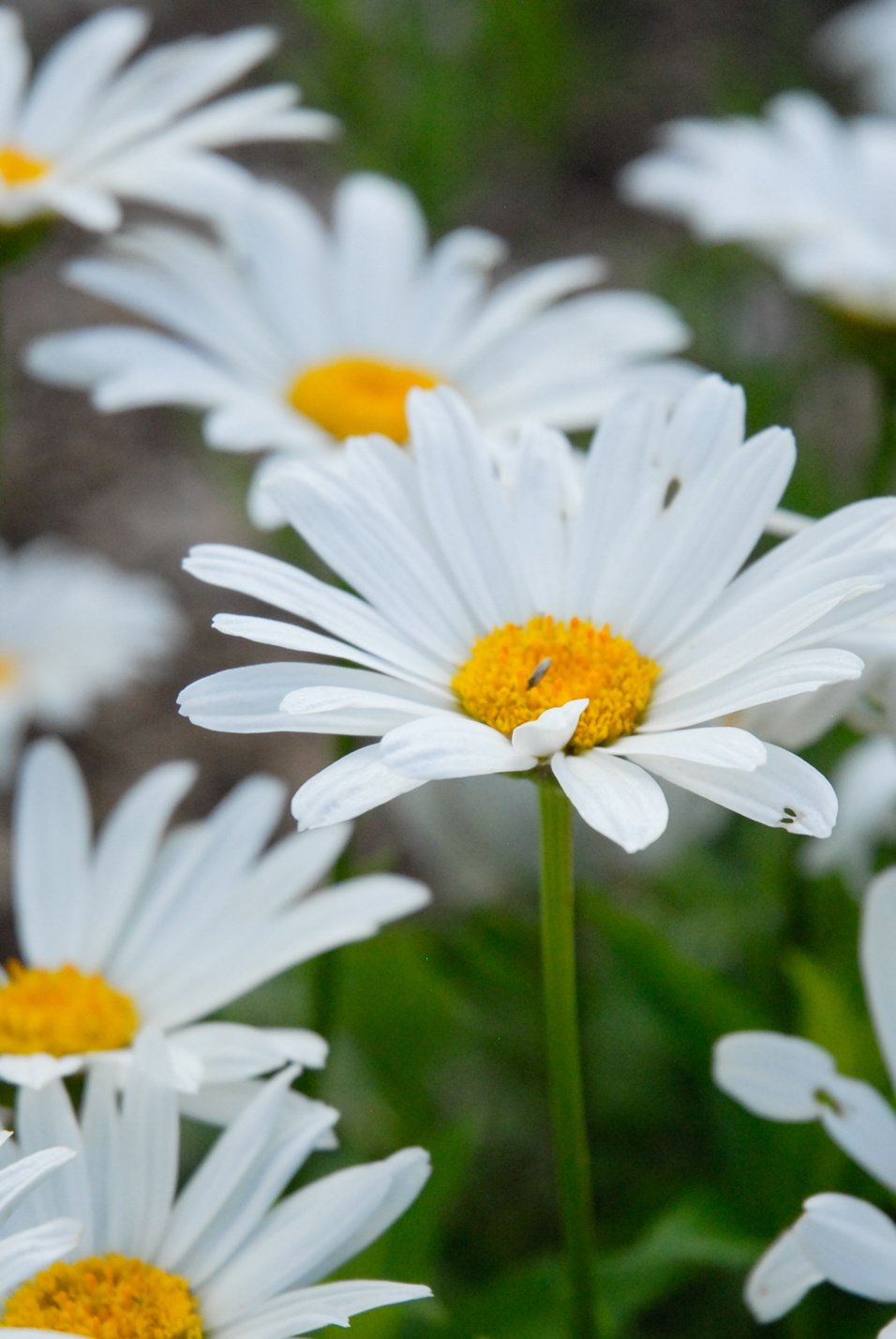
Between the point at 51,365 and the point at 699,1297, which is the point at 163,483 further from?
the point at 699,1297

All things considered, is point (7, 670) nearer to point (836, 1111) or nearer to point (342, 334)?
Answer: point (342, 334)

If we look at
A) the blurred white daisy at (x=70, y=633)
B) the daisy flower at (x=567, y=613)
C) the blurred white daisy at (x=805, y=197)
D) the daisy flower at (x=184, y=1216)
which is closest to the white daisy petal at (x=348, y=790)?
the daisy flower at (x=567, y=613)

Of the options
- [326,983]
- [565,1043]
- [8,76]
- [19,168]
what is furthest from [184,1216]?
[8,76]

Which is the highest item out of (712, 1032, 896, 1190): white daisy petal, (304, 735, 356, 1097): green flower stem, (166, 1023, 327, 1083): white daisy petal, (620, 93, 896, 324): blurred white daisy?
(620, 93, 896, 324): blurred white daisy

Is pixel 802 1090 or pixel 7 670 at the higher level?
pixel 7 670

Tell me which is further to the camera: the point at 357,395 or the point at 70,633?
the point at 70,633

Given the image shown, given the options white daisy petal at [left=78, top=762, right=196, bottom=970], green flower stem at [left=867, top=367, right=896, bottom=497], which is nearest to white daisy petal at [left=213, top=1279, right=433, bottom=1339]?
white daisy petal at [left=78, top=762, right=196, bottom=970]

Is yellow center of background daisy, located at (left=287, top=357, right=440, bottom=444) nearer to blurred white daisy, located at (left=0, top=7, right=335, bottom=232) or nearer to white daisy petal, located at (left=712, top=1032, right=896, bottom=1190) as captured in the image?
blurred white daisy, located at (left=0, top=7, right=335, bottom=232)
